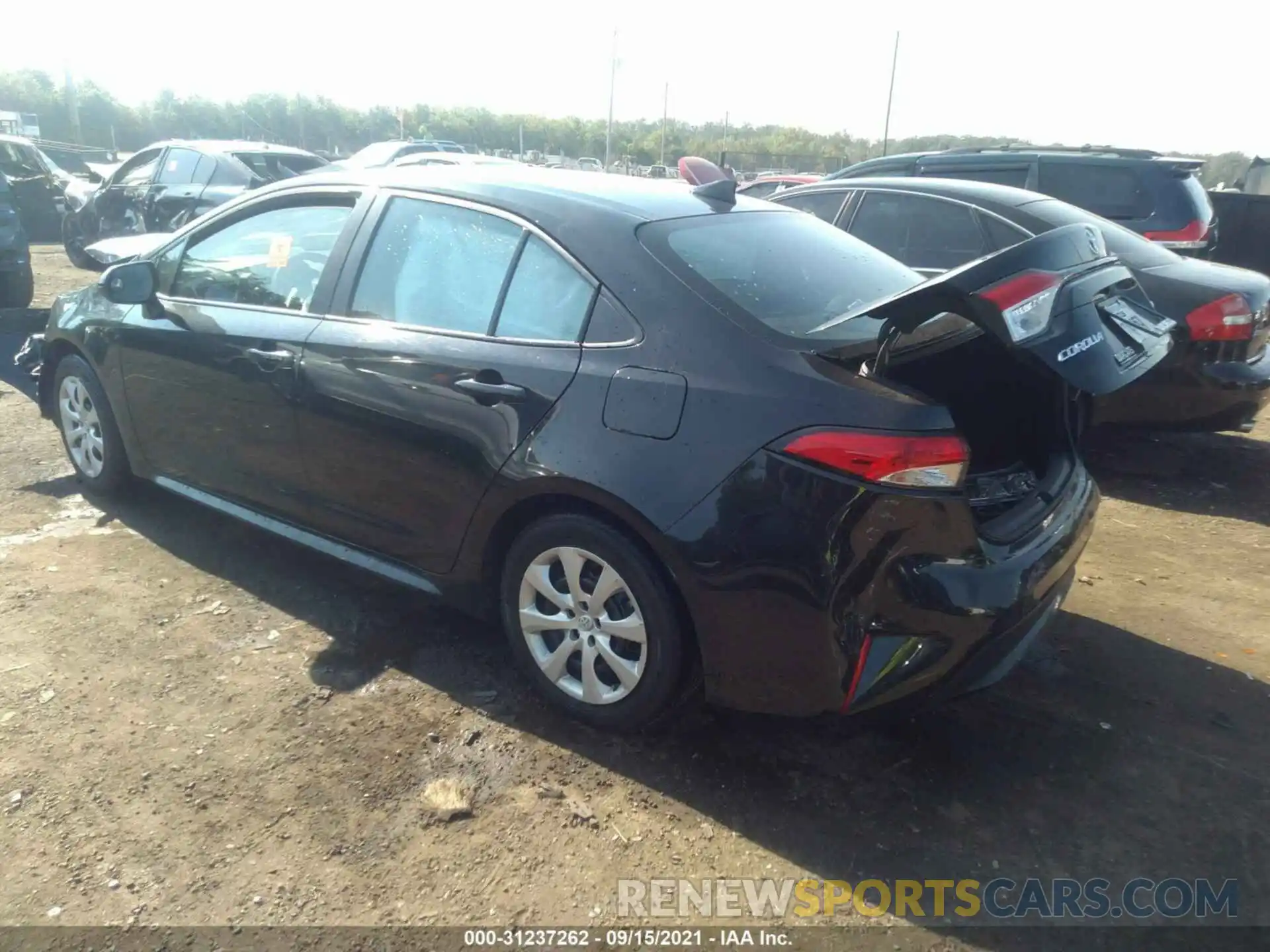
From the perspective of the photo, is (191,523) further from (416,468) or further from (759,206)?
(759,206)

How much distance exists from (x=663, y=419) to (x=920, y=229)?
4084mm

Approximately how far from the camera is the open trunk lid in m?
2.41

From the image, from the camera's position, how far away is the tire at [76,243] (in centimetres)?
1237

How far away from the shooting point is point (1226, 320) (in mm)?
5086

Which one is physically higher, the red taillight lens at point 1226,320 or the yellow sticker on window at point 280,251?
the yellow sticker on window at point 280,251

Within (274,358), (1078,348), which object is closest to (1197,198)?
(1078,348)

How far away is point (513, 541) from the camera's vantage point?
10.3 ft

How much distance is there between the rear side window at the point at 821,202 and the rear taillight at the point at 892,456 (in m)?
4.30

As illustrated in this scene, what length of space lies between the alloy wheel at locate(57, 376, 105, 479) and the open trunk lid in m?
3.87

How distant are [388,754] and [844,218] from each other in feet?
15.9

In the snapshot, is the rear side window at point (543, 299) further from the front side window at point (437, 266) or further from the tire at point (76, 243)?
the tire at point (76, 243)

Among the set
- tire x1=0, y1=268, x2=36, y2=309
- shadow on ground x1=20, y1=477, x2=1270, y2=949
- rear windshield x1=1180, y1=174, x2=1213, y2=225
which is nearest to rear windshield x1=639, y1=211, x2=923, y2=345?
shadow on ground x1=20, y1=477, x2=1270, y2=949

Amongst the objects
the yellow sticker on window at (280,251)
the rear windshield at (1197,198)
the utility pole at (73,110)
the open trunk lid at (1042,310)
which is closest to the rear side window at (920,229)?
the rear windshield at (1197,198)
